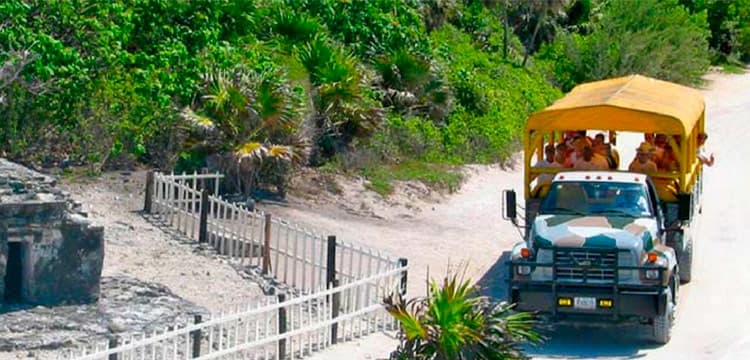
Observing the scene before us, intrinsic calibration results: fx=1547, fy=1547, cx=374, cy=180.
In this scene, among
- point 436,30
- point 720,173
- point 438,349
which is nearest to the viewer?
point 438,349

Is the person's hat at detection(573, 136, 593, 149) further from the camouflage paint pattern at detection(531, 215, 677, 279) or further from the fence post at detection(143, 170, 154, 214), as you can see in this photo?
the fence post at detection(143, 170, 154, 214)

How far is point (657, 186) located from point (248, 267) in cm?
A: 555

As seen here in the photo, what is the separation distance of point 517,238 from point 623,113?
503 centimetres

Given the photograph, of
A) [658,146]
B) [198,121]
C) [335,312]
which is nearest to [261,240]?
[335,312]

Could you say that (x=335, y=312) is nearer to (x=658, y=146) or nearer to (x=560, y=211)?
(x=560, y=211)

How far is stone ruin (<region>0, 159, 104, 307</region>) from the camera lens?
17.1 metres

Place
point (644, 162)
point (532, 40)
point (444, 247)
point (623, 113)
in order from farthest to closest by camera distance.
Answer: point (532, 40)
point (444, 247)
point (644, 162)
point (623, 113)

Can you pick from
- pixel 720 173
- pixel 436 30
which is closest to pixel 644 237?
pixel 720 173

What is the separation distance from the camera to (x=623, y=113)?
796 inches

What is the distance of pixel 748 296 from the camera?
20.5 meters

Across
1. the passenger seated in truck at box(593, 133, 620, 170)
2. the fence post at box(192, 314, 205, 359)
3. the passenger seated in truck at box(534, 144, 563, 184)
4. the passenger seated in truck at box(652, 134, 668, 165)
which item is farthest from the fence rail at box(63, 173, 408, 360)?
the passenger seated in truck at box(652, 134, 668, 165)

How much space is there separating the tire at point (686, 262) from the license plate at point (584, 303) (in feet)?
11.1

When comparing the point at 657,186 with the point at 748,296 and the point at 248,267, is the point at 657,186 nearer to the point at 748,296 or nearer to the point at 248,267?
the point at 748,296

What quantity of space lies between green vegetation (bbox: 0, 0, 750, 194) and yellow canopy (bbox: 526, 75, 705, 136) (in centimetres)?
524
